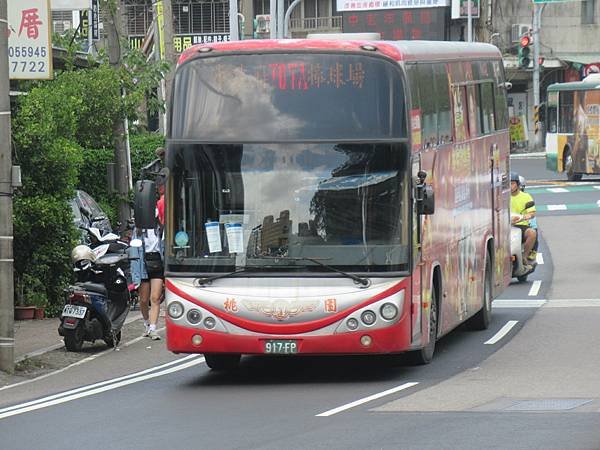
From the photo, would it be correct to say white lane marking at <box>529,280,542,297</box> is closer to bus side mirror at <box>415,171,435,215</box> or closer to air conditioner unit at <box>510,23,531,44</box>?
bus side mirror at <box>415,171,435,215</box>

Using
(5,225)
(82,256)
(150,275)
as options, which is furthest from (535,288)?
(5,225)

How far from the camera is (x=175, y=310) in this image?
46.9 feet

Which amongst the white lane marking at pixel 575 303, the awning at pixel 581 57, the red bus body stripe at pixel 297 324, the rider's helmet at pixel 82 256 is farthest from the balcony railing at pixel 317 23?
the red bus body stripe at pixel 297 324

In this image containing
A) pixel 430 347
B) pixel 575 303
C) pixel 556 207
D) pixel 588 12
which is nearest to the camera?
pixel 430 347

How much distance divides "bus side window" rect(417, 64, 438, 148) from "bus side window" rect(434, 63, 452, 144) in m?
0.22

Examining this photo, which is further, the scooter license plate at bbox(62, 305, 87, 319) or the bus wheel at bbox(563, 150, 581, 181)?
the bus wheel at bbox(563, 150, 581, 181)

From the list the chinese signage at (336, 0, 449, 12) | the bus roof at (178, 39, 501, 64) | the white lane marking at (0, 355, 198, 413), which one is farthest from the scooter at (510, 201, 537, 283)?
the chinese signage at (336, 0, 449, 12)

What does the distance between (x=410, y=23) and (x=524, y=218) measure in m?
47.3

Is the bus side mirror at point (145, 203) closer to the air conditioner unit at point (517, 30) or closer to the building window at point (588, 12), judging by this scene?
the air conditioner unit at point (517, 30)

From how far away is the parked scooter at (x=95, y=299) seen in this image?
1731cm

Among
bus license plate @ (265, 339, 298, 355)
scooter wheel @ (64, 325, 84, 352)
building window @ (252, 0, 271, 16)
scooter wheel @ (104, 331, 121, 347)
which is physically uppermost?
building window @ (252, 0, 271, 16)

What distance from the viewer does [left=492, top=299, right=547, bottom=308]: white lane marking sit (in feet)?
72.0

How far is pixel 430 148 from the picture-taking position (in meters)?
15.2

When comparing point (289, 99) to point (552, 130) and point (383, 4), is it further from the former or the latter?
point (383, 4)
